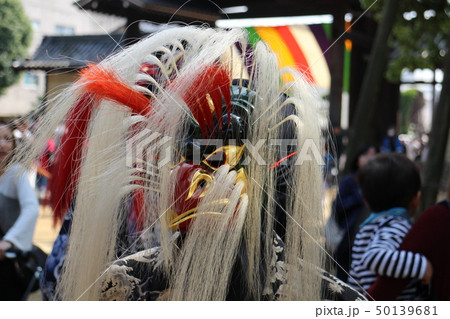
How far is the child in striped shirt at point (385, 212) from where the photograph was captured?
1.59 m

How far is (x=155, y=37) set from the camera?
992 mm

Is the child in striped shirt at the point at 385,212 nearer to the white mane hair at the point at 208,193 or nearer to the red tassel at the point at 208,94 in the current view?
the white mane hair at the point at 208,193

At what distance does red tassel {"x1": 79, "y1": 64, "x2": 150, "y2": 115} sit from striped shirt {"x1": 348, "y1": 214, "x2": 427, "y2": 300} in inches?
31.3

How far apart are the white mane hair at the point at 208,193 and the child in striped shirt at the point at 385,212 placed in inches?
28.1

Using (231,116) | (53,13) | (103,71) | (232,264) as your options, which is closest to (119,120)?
(103,71)

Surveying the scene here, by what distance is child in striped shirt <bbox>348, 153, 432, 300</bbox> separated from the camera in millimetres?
1594

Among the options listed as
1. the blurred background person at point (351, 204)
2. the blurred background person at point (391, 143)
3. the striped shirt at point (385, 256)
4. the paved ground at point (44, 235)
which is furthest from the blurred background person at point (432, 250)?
the blurred background person at point (391, 143)

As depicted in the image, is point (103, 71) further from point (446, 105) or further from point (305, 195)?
point (446, 105)

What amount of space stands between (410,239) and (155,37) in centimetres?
103

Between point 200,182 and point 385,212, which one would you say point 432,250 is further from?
point 200,182

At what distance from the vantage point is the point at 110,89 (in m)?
0.96

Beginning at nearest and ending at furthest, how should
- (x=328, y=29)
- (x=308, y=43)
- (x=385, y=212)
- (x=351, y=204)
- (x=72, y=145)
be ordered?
(x=72, y=145) → (x=385, y=212) → (x=351, y=204) → (x=328, y=29) → (x=308, y=43)

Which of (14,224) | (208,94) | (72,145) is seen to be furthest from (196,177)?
(14,224)

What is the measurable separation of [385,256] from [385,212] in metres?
0.23
